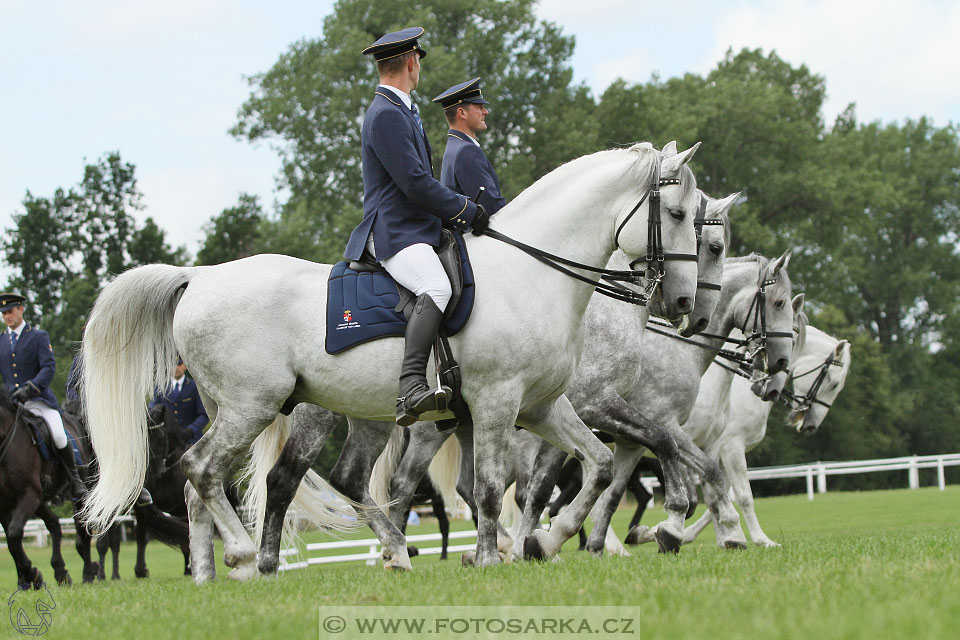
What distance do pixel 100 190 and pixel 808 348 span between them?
31.7 m

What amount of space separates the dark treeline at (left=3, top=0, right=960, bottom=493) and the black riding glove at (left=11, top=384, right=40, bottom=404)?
21.5m

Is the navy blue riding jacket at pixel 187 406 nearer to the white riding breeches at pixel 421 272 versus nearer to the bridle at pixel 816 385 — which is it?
the bridle at pixel 816 385

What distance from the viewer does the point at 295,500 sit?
9031mm

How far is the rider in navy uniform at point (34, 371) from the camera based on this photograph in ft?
38.9

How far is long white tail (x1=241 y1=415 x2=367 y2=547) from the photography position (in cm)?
902

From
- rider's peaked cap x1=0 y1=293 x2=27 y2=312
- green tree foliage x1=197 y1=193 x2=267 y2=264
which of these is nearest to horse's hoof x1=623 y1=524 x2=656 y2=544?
rider's peaked cap x1=0 y1=293 x2=27 y2=312

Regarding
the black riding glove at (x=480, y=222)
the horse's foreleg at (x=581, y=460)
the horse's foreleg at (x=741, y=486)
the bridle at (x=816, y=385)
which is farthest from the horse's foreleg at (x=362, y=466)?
the bridle at (x=816, y=385)

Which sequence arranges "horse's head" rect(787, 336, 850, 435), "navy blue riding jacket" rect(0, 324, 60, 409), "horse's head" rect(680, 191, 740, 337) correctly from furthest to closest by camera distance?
1. "horse's head" rect(787, 336, 850, 435)
2. "navy blue riding jacket" rect(0, 324, 60, 409)
3. "horse's head" rect(680, 191, 740, 337)

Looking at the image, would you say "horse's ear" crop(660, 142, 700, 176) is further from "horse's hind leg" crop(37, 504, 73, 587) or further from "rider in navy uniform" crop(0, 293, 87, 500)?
"horse's hind leg" crop(37, 504, 73, 587)

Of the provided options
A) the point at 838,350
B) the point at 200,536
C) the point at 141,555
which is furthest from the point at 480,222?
the point at 838,350

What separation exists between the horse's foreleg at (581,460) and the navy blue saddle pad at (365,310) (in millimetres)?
1199

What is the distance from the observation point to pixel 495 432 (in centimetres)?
693

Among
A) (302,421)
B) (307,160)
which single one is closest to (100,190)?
(307,160)

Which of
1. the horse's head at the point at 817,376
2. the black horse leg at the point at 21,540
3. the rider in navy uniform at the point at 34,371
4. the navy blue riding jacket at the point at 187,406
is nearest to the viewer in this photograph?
the black horse leg at the point at 21,540
